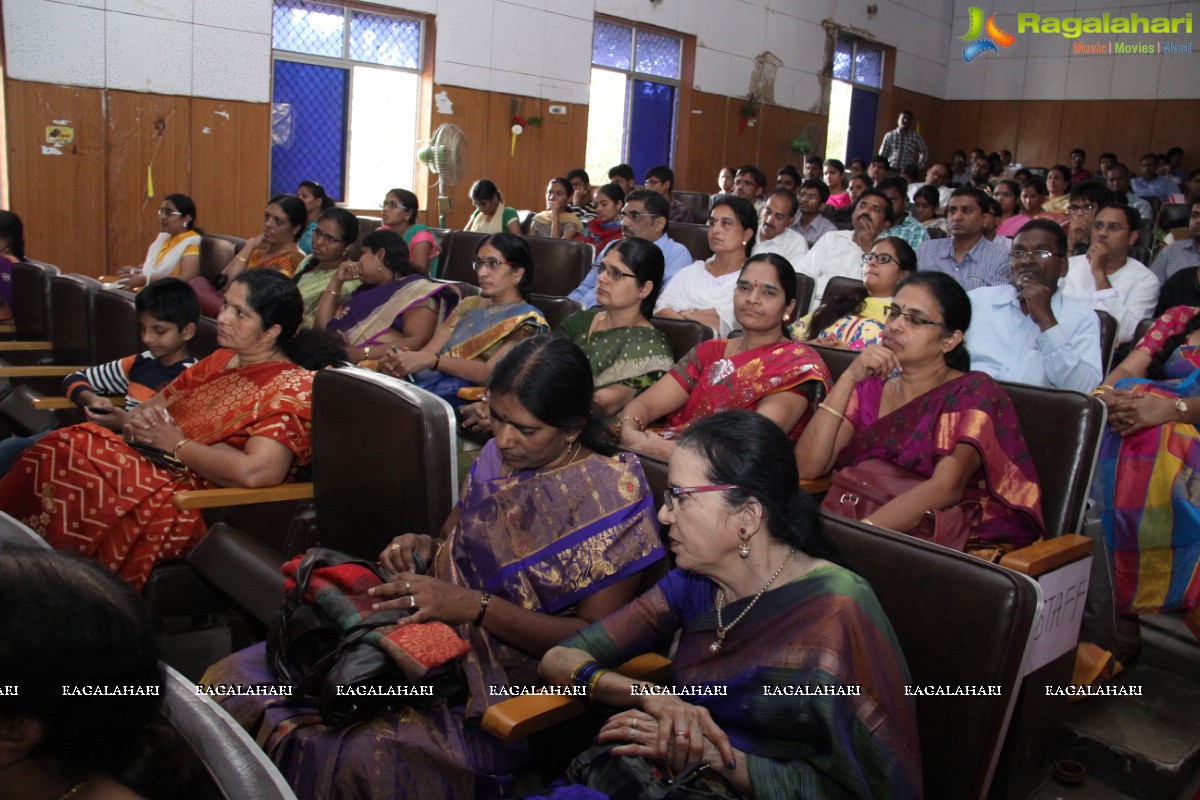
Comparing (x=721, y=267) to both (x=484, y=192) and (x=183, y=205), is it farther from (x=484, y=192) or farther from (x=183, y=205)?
(x=484, y=192)

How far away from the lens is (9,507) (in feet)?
7.48

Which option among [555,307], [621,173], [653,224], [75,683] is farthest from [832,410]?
[621,173]

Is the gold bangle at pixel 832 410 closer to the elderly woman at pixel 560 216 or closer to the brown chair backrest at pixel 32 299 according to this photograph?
the brown chair backrest at pixel 32 299

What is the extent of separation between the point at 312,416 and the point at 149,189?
5.56m

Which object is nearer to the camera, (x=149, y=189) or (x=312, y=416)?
(x=312, y=416)

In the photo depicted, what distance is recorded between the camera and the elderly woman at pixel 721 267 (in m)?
4.00

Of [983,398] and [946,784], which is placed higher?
[983,398]

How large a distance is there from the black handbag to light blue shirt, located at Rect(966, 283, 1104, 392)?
2.03m

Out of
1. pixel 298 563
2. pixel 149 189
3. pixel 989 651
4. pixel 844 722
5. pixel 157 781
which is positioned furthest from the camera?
pixel 149 189

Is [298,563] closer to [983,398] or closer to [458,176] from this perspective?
[983,398]

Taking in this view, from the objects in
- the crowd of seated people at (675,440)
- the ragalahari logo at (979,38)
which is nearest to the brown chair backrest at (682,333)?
the crowd of seated people at (675,440)

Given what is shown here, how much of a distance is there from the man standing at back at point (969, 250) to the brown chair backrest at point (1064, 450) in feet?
7.31

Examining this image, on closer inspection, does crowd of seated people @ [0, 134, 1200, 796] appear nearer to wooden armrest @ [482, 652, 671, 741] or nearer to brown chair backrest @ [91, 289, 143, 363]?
wooden armrest @ [482, 652, 671, 741]

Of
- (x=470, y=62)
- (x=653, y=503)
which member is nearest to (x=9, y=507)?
(x=653, y=503)
